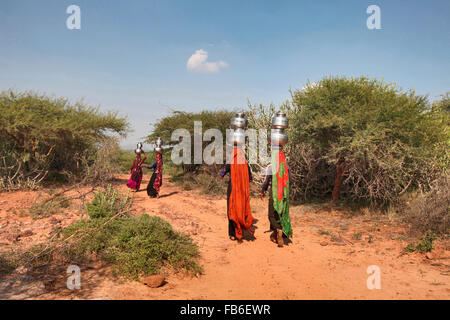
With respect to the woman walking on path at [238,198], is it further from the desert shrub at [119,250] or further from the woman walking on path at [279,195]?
the desert shrub at [119,250]

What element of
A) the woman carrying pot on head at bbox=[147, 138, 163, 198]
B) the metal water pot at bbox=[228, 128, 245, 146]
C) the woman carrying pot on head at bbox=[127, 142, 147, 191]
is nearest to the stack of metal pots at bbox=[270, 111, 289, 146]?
the metal water pot at bbox=[228, 128, 245, 146]

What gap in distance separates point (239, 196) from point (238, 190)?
0.39 feet

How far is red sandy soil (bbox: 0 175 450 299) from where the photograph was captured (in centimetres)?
354

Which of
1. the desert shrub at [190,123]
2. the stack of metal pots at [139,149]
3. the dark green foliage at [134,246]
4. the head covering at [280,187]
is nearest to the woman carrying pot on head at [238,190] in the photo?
the head covering at [280,187]

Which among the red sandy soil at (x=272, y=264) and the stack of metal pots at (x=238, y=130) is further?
the stack of metal pots at (x=238, y=130)

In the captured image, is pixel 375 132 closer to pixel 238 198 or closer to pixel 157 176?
pixel 238 198

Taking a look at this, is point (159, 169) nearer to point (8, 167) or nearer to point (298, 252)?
point (8, 167)

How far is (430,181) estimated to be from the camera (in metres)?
7.35

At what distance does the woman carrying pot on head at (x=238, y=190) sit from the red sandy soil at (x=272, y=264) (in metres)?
0.33

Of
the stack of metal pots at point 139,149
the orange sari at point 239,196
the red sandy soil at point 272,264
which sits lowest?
the red sandy soil at point 272,264

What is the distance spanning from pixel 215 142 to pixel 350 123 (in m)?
6.92

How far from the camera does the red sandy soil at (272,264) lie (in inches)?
139

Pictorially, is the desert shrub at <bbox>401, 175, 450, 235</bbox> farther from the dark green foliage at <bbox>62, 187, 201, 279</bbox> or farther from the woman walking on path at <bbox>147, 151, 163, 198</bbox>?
the woman walking on path at <bbox>147, 151, 163, 198</bbox>
